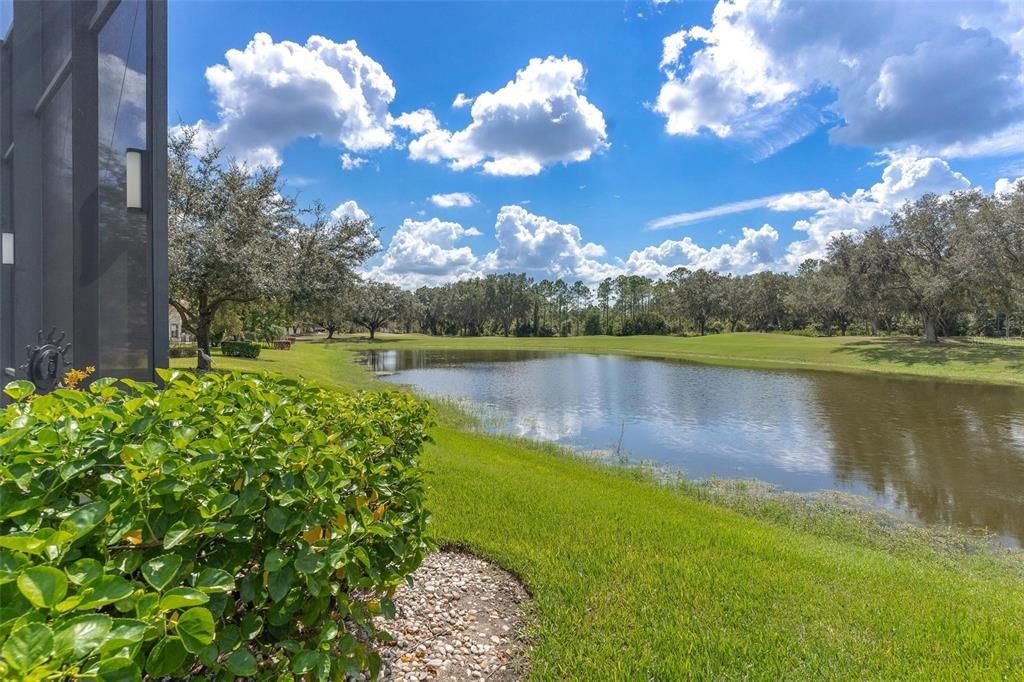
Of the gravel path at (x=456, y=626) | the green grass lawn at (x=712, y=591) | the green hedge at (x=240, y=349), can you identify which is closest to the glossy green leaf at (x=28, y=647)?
the gravel path at (x=456, y=626)

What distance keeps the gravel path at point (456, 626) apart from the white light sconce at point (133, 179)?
330 cm

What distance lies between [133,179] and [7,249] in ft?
5.48

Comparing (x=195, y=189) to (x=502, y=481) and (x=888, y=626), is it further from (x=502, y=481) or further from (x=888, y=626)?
(x=888, y=626)

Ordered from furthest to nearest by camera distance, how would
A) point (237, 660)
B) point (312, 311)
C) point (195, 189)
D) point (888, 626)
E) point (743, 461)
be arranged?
1. point (312, 311)
2. point (195, 189)
3. point (743, 461)
4. point (888, 626)
5. point (237, 660)

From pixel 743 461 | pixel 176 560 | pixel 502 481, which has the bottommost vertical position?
pixel 743 461

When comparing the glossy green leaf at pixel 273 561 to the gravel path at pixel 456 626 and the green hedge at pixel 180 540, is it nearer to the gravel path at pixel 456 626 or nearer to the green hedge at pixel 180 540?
the green hedge at pixel 180 540

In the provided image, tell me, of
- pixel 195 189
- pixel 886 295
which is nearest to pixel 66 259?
pixel 195 189

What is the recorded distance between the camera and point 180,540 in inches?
42.2

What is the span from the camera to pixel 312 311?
56.8 feet

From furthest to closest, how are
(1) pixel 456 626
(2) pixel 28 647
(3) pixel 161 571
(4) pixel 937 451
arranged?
(4) pixel 937 451 < (1) pixel 456 626 < (3) pixel 161 571 < (2) pixel 28 647

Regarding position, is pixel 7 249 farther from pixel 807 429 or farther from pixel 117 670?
pixel 807 429

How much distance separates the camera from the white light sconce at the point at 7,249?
13.6ft

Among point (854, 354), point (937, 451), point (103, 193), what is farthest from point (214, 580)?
point (854, 354)

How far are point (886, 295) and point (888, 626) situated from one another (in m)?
39.9
